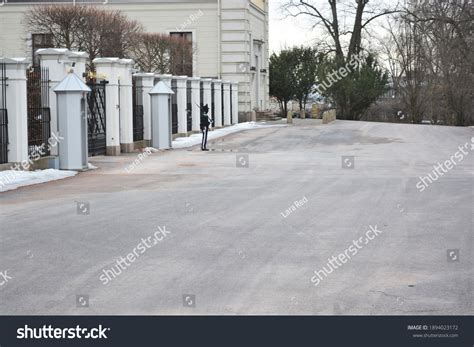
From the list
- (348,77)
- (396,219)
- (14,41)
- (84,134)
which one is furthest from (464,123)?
(396,219)

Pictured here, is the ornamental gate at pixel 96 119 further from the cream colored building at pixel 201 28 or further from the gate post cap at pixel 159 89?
the cream colored building at pixel 201 28

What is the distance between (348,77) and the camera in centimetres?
5778

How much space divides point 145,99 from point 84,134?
27.7ft

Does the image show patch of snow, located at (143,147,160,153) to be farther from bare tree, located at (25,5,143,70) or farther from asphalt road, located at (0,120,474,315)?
bare tree, located at (25,5,143,70)

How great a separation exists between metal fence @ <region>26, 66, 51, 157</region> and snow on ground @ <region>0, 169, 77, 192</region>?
0.96 meters

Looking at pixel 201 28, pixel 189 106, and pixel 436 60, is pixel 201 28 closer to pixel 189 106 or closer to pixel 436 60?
pixel 189 106

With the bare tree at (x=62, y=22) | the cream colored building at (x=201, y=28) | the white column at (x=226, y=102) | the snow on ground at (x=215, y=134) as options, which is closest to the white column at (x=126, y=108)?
the snow on ground at (x=215, y=134)

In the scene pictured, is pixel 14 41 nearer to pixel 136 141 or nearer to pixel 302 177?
pixel 136 141

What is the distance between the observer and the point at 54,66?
23.5 m

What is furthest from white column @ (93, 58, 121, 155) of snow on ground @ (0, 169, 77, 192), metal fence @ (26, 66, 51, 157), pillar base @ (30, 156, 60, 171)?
snow on ground @ (0, 169, 77, 192)

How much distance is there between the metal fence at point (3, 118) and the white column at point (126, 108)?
8050 mm

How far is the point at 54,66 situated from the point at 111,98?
4.09 meters

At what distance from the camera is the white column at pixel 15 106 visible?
20.6 metres

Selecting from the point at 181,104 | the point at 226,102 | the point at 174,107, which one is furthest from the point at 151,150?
the point at 226,102
